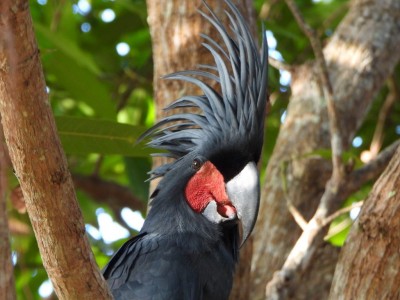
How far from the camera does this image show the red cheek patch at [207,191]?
3.08m

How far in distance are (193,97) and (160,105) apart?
0.45 meters

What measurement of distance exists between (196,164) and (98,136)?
514 millimetres

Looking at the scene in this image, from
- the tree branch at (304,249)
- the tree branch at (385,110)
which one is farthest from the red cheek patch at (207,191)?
the tree branch at (385,110)

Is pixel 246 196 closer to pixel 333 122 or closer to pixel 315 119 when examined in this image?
pixel 333 122

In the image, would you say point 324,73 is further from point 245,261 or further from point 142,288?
point 142,288

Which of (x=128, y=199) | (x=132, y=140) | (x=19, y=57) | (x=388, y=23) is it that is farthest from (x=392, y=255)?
(x=128, y=199)

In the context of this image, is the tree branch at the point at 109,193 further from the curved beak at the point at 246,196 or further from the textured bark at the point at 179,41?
the curved beak at the point at 246,196

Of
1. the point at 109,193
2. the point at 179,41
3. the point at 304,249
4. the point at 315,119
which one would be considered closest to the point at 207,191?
the point at 304,249

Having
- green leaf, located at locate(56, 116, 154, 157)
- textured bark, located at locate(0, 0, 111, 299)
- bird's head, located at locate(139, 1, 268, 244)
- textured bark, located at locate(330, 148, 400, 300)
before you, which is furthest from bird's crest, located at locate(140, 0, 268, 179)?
textured bark, located at locate(0, 0, 111, 299)

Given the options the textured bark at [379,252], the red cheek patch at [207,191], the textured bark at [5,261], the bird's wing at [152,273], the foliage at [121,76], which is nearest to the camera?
the textured bark at [5,261]

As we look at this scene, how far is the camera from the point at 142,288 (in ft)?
9.71

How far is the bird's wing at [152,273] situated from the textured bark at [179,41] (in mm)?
559

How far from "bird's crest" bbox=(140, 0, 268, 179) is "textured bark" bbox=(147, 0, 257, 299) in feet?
0.80

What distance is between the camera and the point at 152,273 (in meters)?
3.00
